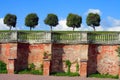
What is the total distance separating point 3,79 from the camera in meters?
24.3

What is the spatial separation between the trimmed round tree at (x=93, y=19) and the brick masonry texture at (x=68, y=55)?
2944cm

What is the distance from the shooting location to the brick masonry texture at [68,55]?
104 ft

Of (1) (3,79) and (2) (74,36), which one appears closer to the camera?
(1) (3,79)

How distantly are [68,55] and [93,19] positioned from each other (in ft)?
98.6

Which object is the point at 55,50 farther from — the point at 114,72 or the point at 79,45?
the point at 114,72

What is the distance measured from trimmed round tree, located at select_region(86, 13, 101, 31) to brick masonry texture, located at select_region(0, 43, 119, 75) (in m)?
29.4

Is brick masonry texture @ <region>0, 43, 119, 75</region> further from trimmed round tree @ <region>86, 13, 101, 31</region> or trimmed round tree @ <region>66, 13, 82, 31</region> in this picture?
trimmed round tree @ <region>86, 13, 101, 31</region>

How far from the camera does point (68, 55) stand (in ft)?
105

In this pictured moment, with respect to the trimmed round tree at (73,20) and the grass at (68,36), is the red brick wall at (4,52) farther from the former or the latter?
the trimmed round tree at (73,20)

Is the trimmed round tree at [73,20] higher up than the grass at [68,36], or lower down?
higher up

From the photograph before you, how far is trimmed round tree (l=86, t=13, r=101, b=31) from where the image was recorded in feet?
201

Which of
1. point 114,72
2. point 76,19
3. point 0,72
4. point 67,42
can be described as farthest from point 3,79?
point 76,19

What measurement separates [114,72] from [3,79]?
11.1m

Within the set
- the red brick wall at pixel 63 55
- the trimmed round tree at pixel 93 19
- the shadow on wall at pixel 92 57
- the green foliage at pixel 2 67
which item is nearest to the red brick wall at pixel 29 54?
the red brick wall at pixel 63 55
